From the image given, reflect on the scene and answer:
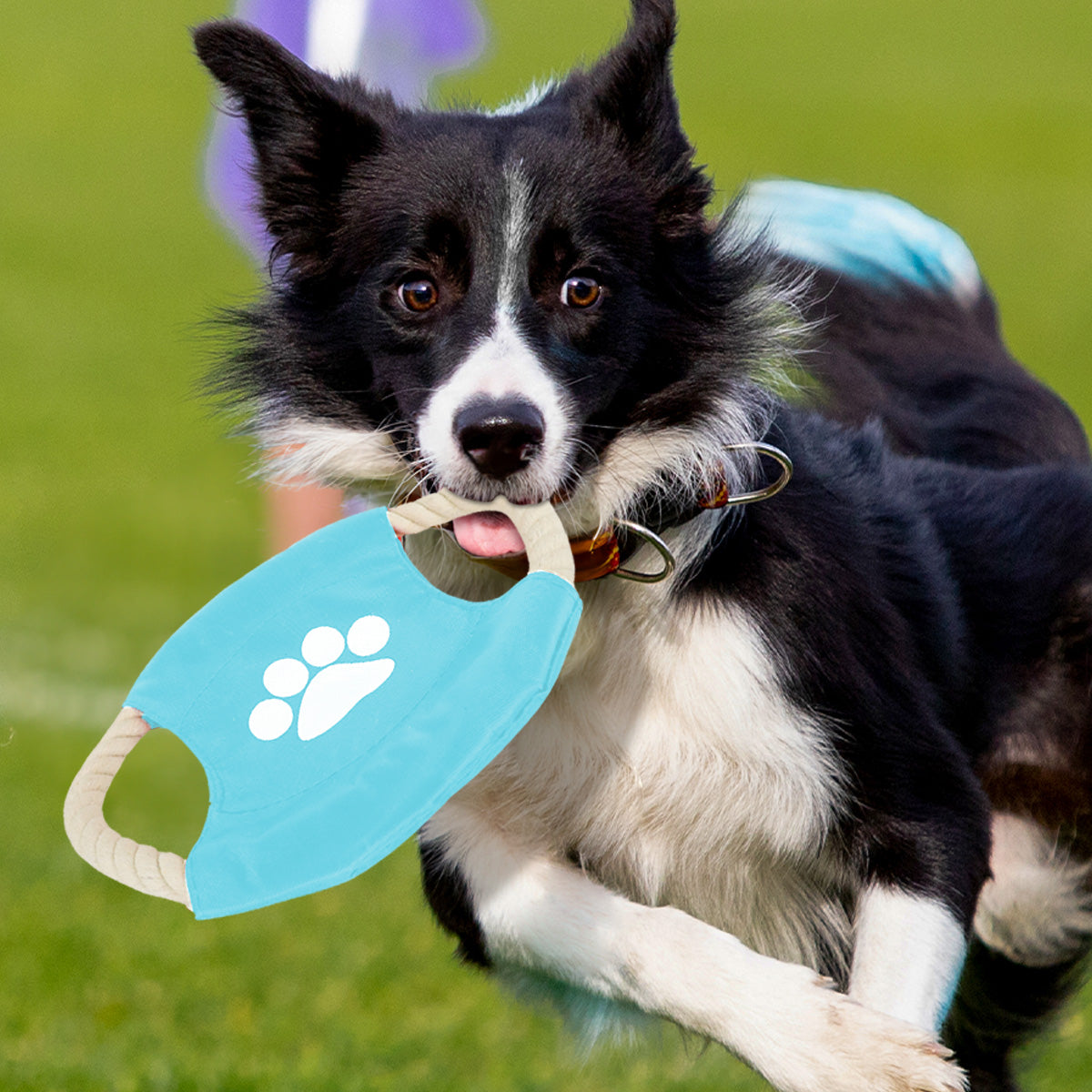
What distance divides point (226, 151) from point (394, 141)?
298cm

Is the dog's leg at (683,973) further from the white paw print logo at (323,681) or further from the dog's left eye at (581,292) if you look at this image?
the dog's left eye at (581,292)

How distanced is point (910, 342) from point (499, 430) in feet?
6.93

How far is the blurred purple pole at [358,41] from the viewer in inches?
232

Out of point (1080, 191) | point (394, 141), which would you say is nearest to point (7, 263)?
point (1080, 191)

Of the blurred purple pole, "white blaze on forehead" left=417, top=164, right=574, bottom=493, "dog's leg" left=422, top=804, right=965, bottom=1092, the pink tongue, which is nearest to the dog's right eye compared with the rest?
"white blaze on forehead" left=417, top=164, right=574, bottom=493

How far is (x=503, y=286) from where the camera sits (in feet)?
11.1

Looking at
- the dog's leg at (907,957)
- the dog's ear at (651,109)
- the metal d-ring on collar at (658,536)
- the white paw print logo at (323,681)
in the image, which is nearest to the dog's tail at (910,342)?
the dog's ear at (651,109)

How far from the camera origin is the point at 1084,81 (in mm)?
30578

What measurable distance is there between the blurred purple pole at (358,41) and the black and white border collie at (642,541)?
2.00 meters

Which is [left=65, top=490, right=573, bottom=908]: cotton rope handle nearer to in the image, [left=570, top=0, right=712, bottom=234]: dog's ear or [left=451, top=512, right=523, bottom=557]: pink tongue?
[left=451, top=512, right=523, bottom=557]: pink tongue

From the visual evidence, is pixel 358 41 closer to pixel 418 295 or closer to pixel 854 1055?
pixel 418 295

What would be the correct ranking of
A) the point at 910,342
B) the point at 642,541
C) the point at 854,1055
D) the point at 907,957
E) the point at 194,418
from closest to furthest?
the point at 854,1055 → the point at 907,957 → the point at 642,541 → the point at 910,342 → the point at 194,418

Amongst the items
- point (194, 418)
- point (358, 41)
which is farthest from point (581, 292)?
point (194, 418)

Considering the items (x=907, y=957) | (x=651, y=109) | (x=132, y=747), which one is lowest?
(x=907, y=957)
